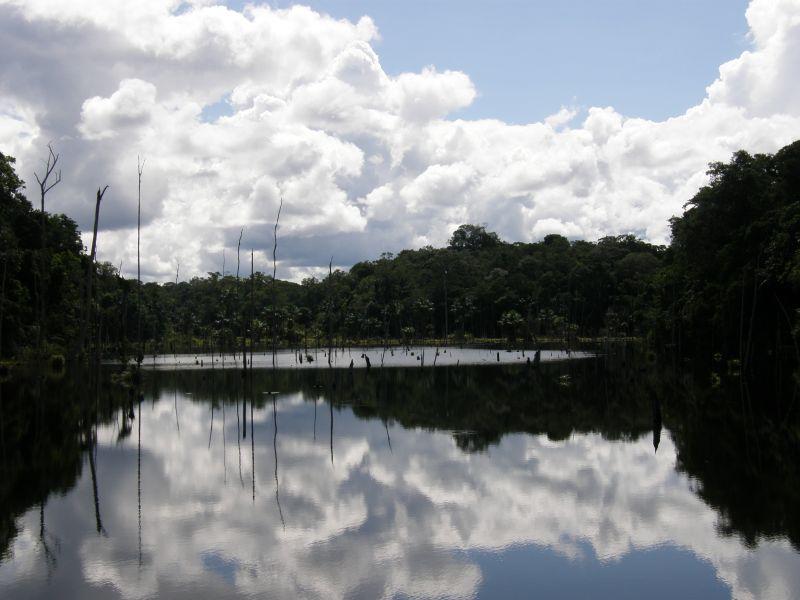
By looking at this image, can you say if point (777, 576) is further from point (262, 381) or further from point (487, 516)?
point (262, 381)

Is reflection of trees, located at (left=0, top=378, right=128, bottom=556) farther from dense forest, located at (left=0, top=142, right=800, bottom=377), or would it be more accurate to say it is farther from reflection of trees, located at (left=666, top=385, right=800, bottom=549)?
reflection of trees, located at (left=666, top=385, right=800, bottom=549)

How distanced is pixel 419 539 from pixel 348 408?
782 inches

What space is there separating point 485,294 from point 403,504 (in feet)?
357

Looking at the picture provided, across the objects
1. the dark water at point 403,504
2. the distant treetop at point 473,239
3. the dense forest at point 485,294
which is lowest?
the dark water at point 403,504

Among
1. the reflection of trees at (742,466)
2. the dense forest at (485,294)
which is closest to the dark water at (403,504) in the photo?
the reflection of trees at (742,466)

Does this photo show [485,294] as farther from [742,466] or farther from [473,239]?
[742,466]

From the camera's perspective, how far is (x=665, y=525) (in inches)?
555

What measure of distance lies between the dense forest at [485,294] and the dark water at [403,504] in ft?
26.2

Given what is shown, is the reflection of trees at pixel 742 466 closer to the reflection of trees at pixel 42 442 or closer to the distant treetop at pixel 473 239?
the reflection of trees at pixel 42 442

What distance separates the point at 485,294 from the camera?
406 ft

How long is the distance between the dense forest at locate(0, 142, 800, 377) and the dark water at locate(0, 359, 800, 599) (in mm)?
7994

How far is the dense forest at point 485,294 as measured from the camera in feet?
145

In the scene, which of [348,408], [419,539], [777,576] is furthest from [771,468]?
[348,408]

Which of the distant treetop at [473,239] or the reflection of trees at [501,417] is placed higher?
the distant treetop at [473,239]
